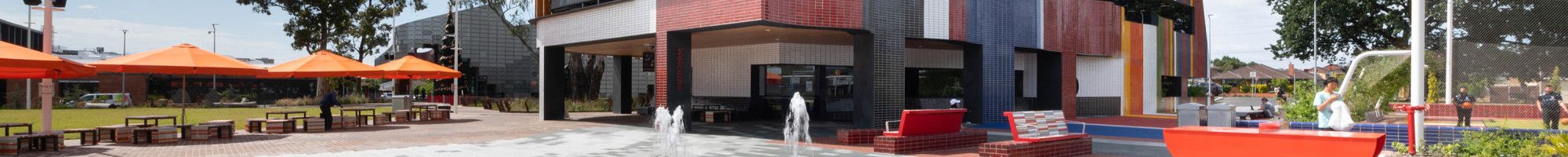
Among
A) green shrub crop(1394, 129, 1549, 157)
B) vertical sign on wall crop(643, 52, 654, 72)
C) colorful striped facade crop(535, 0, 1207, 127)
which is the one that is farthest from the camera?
vertical sign on wall crop(643, 52, 654, 72)

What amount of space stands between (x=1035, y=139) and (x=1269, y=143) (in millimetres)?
2742

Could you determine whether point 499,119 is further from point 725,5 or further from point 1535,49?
point 1535,49

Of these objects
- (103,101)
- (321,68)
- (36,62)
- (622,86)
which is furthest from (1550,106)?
(103,101)

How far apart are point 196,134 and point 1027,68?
17.2m

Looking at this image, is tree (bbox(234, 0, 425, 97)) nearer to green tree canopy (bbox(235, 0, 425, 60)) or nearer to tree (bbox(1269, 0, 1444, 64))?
green tree canopy (bbox(235, 0, 425, 60))

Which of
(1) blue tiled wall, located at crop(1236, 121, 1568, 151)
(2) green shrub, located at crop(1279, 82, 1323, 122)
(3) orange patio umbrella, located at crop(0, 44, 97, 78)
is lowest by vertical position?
(1) blue tiled wall, located at crop(1236, 121, 1568, 151)

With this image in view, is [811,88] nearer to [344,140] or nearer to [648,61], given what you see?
[648,61]

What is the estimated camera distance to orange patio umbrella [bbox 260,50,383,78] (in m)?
19.1

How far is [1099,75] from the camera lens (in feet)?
86.1

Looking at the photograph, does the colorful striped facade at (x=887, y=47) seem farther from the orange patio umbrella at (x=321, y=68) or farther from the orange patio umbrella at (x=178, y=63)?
the orange patio umbrella at (x=178, y=63)

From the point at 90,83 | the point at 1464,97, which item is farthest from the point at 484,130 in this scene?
the point at 90,83

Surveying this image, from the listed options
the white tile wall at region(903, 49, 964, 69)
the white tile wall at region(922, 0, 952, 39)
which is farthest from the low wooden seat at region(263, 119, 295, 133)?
the white tile wall at region(903, 49, 964, 69)

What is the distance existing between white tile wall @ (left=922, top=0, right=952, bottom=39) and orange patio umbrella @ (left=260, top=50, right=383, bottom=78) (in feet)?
32.6

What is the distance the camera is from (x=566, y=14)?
2058 centimetres
